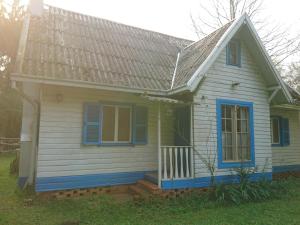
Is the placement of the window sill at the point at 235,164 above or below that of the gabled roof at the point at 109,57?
below

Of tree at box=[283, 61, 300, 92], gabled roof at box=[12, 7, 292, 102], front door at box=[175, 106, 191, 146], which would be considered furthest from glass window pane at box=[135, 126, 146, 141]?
tree at box=[283, 61, 300, 92]

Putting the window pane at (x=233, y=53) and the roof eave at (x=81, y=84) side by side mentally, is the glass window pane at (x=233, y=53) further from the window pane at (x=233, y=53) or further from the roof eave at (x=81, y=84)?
the roof eave at (x=81, y=84)

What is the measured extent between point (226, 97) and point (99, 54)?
4328 millimetres

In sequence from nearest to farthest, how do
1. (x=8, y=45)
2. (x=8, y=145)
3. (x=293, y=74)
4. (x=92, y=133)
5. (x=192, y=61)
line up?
(x=92, y=133) → (x=192, y=61) → (x=8, y=45) → (x=8, y=145) → (x=293, y=74)

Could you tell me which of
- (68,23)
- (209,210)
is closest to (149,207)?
(209,210)

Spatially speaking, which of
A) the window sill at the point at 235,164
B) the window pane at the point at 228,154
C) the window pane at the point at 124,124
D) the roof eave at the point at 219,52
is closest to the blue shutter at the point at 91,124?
the window pane at the point at 124,124

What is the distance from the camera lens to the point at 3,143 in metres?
18.8

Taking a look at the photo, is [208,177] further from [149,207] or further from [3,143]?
[3,143]

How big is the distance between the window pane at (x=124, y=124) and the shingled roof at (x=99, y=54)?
104 centimetres

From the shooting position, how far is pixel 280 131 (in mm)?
10484

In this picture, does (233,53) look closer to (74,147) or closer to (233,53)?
(233,53)

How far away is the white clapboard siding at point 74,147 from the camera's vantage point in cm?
614

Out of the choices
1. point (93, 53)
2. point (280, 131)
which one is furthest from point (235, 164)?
point (93, 53)

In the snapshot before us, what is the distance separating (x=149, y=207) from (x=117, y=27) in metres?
7.22
